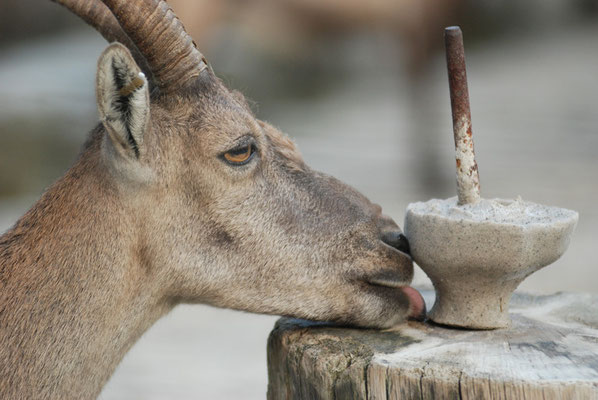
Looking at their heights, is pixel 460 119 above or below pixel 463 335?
above

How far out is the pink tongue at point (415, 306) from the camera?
397 cm

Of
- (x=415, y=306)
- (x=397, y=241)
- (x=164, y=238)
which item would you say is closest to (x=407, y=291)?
(x=415, y=306)

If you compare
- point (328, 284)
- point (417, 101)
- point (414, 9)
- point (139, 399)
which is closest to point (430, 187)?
point (417, 101)

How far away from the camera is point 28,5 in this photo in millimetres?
19844

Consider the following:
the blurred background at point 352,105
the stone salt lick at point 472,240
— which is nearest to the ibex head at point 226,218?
the stone salt lick at point 472,240

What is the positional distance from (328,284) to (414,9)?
408 inches

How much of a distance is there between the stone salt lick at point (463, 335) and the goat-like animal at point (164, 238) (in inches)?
9.1

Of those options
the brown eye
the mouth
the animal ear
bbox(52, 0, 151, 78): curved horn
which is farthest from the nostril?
bbox(52, 0, 151, 78): curved horn

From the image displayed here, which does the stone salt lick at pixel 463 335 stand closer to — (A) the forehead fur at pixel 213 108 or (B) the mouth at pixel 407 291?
(B) the mouth at pixel 407 291

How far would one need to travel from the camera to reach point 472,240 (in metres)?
3.45

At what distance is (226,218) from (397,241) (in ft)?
2.72

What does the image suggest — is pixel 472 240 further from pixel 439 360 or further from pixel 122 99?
pixel 122 99

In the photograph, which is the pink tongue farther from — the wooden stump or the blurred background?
the blurred background

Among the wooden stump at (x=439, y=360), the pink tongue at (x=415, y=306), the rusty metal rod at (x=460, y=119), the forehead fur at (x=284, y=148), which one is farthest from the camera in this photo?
the forehead fur at (x=284, y=148)
